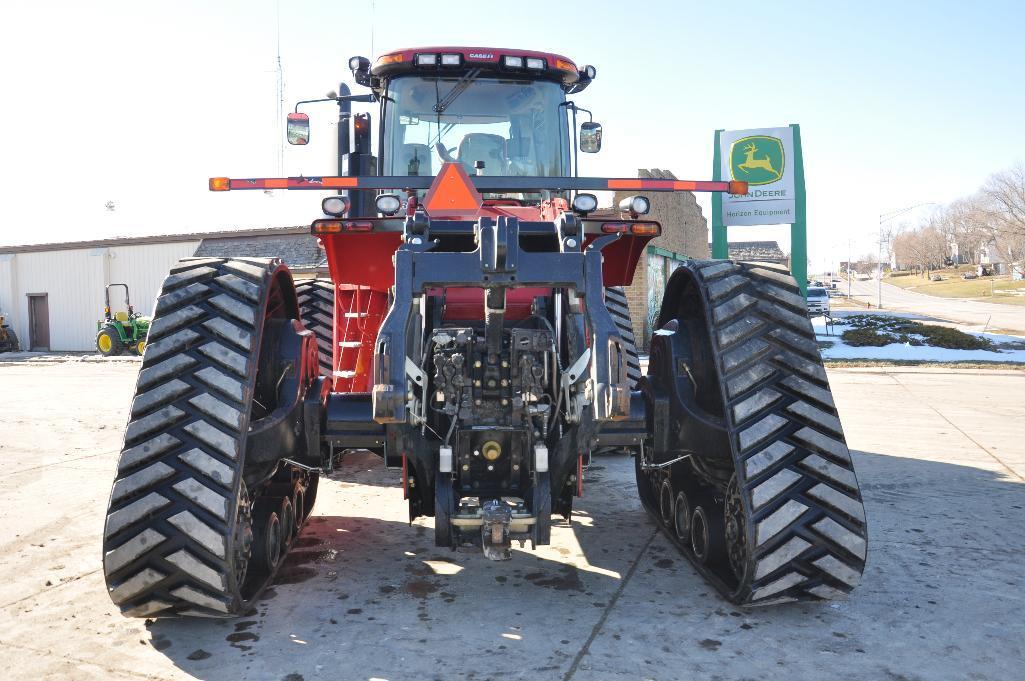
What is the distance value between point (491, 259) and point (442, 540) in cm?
135

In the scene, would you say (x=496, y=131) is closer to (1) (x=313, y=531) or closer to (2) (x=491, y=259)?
(2) (x=491, y=259)

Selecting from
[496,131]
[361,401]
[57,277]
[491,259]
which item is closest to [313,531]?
[361,401]

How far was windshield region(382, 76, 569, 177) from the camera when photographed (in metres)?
6.09

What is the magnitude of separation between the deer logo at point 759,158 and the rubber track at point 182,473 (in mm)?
19256

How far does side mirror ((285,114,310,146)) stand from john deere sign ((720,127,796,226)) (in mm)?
15992

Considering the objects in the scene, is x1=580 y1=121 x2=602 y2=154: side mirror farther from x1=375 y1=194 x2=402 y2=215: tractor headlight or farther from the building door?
the building door

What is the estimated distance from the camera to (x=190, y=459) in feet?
11.8

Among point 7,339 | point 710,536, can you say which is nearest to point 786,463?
point 710,536

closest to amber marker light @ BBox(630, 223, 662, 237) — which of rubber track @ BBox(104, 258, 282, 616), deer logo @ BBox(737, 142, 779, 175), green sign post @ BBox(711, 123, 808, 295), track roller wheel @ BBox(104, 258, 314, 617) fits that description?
track roller wheel @ BBox(104, 258, 314, 617)

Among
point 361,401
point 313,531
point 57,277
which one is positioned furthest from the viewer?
point 57,277

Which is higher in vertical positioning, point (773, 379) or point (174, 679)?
point (773, 379)

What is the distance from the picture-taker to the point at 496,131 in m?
6.16

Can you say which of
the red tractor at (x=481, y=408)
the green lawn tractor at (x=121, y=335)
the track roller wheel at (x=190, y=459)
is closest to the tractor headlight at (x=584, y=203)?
the red tractor at (x=481, y=408)

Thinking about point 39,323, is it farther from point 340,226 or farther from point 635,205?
point 635,205
